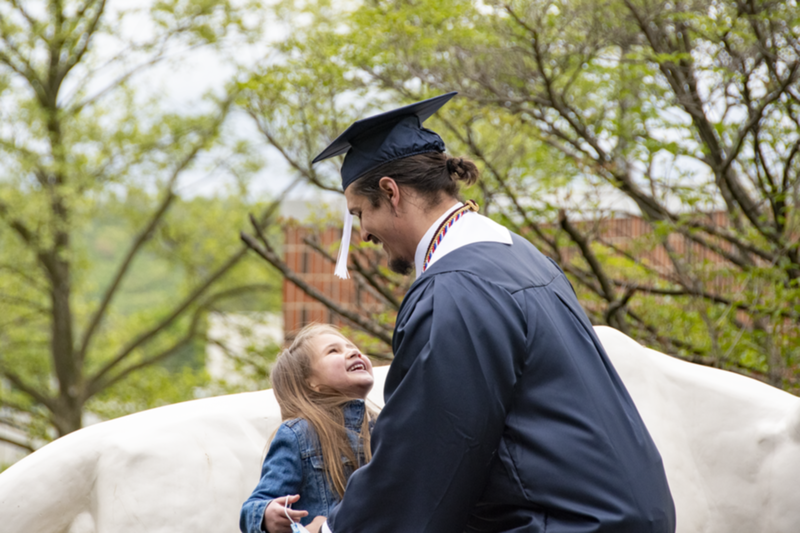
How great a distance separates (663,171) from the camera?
5211mm

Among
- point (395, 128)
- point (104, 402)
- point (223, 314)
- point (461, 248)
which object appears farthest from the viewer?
point (223, 314)

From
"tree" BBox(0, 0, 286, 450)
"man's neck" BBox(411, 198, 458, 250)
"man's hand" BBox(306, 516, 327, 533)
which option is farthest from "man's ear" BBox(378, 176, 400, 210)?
"tree" BBox(0, 0, 286, 450)

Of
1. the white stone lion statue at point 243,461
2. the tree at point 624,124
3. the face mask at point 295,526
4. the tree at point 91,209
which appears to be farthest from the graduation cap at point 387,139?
the tree at point 91,209

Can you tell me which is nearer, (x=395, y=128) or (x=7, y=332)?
(x=395, y=128)

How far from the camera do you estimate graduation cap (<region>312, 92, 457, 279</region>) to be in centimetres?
203

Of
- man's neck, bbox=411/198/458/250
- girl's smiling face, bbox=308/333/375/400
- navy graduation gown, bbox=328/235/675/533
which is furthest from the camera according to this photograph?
girl's smiling face, bbox=308/333/375/400

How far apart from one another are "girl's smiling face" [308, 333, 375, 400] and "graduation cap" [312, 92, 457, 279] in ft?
2.01

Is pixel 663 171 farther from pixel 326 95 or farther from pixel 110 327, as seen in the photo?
pixel 110 327

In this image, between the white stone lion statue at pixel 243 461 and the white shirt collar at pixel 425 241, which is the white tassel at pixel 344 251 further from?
the white stone lion statue at pixel 243 461

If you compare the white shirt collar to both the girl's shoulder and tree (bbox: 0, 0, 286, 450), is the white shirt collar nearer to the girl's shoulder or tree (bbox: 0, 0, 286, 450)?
the girl's shoulder

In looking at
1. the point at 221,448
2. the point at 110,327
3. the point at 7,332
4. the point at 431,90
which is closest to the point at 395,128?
the point at 221,448

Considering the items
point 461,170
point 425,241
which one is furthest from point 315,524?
point 461,170

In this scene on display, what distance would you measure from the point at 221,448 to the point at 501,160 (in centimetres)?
324

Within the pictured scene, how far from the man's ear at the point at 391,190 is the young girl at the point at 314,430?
679mm
